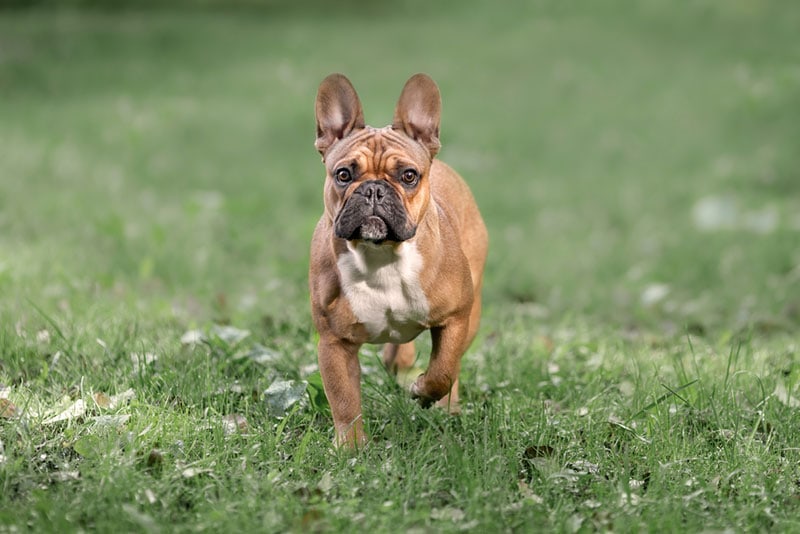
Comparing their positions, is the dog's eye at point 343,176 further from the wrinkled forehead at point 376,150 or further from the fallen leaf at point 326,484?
the fallen leaf at point 326,484

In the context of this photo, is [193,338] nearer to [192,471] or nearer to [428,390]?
[428,390]

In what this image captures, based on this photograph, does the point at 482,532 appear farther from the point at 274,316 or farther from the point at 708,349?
the point at 274,316

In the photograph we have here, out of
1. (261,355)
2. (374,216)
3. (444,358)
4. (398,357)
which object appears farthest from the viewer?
(398,357)

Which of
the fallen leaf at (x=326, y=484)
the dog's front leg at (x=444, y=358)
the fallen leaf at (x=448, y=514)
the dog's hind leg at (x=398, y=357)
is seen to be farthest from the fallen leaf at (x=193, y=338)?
the fallen leaf at (x=448, y=514)

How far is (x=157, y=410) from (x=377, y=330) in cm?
Result: 96

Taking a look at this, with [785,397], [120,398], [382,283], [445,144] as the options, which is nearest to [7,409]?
[120,398]

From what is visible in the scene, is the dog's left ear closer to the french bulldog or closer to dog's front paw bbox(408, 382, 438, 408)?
the french bulldog

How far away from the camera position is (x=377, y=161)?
12.8 ft

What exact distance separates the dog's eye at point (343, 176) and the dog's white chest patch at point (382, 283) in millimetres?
249

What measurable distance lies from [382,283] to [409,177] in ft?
1.41

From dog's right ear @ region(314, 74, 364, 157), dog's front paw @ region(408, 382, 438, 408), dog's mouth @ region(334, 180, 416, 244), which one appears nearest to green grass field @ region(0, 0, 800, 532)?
dog's front paw @ region(408, 382, 438, 408)

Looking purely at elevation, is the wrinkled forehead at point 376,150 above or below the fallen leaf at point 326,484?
above

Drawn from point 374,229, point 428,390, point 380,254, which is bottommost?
point 428,390

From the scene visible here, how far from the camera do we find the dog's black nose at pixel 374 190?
372 cm
